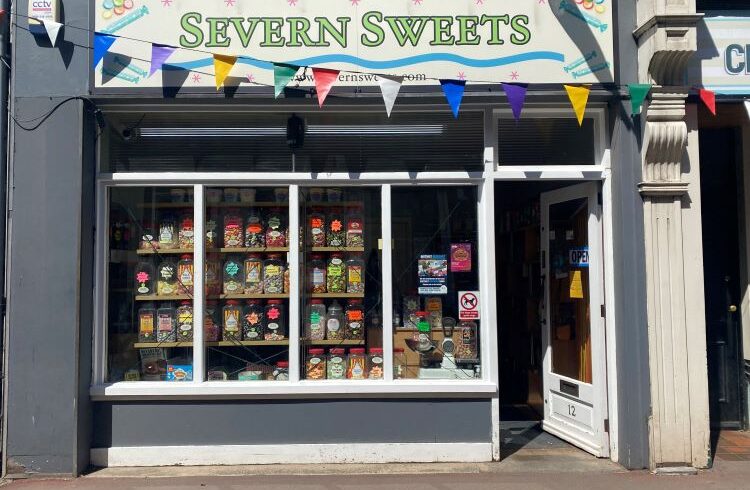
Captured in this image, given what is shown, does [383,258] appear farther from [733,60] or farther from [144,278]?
[733,60]

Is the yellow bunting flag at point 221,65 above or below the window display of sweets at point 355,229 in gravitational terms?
above

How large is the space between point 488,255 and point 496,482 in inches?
73.4

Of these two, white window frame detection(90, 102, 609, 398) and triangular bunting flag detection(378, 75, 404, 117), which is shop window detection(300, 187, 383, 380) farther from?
triangular bunting flag detection(378, 75, 404, 117)

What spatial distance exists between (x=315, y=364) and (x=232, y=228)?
145 cm

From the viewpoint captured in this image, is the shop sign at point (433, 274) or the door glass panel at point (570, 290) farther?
the door glass panel at point (570, 290)

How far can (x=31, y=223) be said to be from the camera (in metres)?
5.19

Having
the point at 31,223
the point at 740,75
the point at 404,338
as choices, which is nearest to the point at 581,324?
the point at 404,338

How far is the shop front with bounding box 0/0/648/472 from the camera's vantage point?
5.30 metres

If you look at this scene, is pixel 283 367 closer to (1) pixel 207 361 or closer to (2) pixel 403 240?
(1) pixel 207 361

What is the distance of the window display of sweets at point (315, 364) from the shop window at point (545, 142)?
2.37 metres

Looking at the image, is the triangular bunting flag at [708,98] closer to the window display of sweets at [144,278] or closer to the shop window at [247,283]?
the shop window at [247,283]

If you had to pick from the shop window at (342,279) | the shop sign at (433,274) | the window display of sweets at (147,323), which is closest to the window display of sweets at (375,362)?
the shop window at (342,279)

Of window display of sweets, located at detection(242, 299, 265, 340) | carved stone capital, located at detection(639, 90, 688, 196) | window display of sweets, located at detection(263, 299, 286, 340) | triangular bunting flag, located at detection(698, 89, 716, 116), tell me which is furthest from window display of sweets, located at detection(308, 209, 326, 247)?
triangular bunting flag, located at detection(698, 89, 716, 116)

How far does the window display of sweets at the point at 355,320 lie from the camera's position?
5.71 meters
